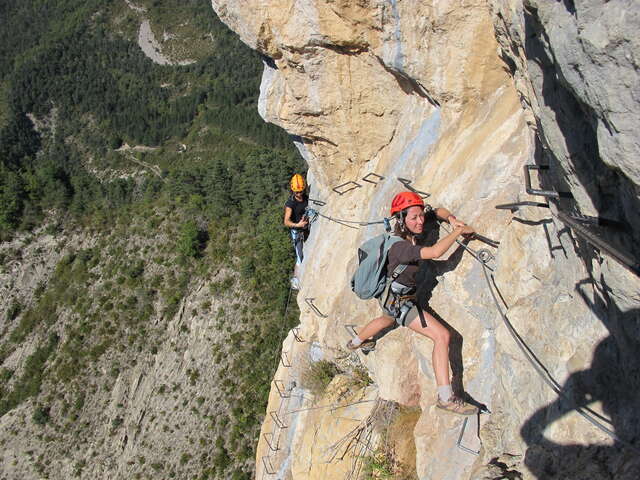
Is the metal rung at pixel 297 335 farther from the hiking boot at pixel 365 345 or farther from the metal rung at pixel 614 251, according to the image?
the metal rung at pixel 614 251

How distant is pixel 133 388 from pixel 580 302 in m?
38.7

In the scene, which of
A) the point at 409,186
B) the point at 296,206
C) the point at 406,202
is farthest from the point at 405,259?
the point at 296,206

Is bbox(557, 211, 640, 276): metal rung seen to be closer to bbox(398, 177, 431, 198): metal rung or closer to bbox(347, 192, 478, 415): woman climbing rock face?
bbox(347, 192, 478, 415): woman climbing rock face

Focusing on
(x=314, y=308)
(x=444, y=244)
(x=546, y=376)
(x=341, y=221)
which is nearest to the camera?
(x=546, y=376)

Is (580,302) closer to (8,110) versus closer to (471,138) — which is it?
(471,138)

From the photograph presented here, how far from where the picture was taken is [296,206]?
1002cm

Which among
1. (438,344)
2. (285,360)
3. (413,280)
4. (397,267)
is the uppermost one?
(397,267)

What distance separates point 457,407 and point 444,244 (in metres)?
1.65

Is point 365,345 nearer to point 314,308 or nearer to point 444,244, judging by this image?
point 314,308

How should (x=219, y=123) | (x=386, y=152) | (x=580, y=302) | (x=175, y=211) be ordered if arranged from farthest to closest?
(x=219, y=123)
(x=175, y=211)
(x=386, y=152)
(x=580, y=302)

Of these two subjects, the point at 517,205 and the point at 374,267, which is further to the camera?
the point at 374,267

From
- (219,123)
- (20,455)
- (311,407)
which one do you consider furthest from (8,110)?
(311,407)

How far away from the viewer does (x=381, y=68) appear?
22.4 feet

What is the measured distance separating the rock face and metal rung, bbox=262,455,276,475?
0.04m
